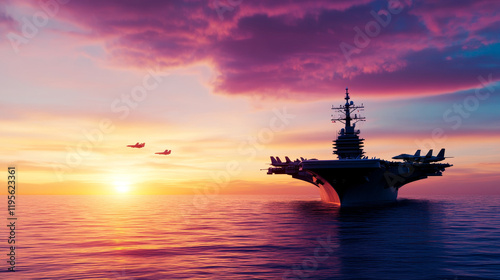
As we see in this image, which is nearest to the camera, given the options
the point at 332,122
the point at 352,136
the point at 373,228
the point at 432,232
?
the point at 432,232

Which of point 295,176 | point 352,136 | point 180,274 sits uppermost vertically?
point 352,136

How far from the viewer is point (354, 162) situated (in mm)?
44562

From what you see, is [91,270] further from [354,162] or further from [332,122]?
[332,122]

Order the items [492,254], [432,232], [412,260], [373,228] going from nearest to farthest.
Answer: [412,260], [492,254], [432,232], [373,228]

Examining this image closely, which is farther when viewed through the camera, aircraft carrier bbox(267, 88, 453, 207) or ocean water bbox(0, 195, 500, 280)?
aircraft carrier bbox(267, 88, 453, 207)

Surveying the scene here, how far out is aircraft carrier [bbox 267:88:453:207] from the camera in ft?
150

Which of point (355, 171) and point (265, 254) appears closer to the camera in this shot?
point (265, 254)

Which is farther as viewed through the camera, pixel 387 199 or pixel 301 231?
pixel 387 199

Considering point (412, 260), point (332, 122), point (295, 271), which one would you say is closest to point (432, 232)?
point (412, 260)

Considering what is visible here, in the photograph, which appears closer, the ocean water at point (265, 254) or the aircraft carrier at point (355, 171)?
the ocean water at point (265, 254)

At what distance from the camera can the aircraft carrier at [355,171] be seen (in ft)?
150

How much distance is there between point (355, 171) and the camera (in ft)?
153

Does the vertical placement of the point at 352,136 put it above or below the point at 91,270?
above

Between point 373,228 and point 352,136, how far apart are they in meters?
46.4
